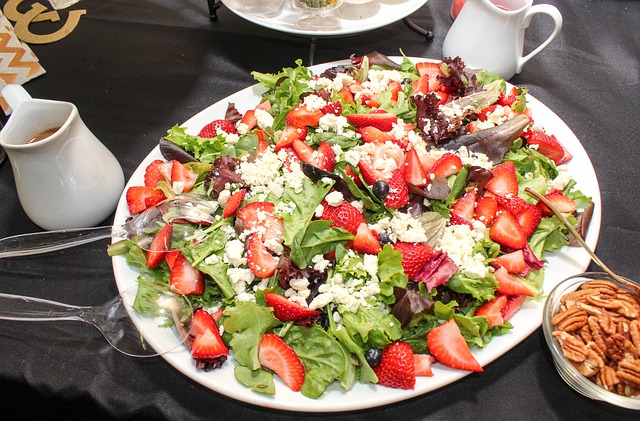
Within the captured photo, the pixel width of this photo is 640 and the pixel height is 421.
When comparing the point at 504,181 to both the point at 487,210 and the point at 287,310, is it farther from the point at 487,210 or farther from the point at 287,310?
the point at 287,310

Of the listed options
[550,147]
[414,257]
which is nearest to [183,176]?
[414,257]

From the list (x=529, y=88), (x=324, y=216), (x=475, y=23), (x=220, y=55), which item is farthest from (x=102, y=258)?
(x=529, y=88)

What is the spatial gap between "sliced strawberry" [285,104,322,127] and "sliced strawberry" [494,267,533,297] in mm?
613

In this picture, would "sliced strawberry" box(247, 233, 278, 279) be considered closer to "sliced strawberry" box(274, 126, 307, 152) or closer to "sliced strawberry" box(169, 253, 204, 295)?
"sliced strawberry" box(169, 253, 204, 295)

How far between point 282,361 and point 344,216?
1.12ft

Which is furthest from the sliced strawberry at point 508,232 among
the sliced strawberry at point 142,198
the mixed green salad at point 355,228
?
the sliced strawberry at point 142,198

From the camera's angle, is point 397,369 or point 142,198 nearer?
point 397,369

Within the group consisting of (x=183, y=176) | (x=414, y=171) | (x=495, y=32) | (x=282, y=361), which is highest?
(x=495, y=32)

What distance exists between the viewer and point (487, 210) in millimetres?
1186

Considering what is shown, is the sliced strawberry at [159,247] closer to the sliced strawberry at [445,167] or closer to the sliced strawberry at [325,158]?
the sliced strawberry at [325,158]

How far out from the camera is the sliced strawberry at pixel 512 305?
3.49 ft

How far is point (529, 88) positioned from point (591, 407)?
3.51 ft

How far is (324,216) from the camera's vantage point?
Result: 115 cm

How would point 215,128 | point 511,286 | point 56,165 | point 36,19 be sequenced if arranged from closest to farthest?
1. point 511,286
2. point 56,165
3. point 215,128
4. point 36,19
